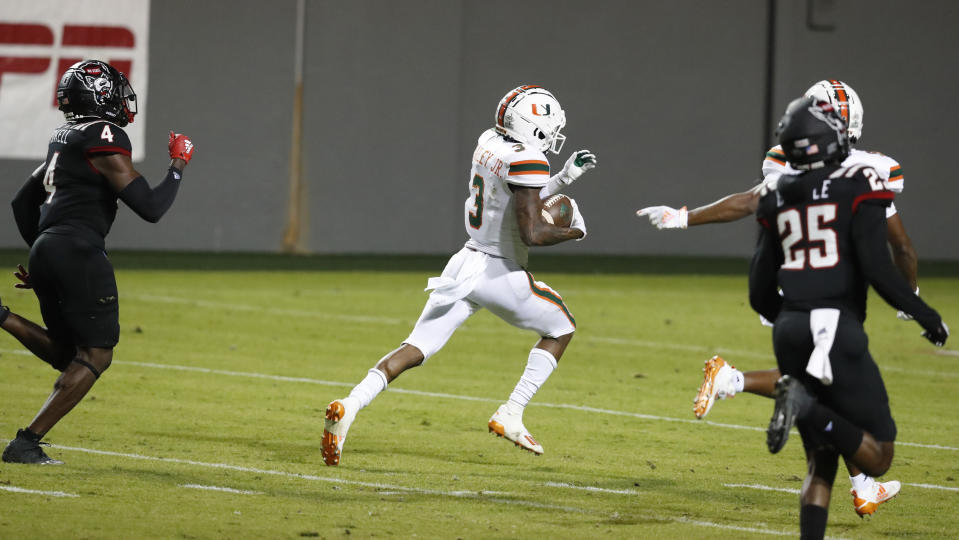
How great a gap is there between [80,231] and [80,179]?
0.87 ft

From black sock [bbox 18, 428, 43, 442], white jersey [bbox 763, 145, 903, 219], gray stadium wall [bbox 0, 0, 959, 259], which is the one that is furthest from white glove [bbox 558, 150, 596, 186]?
gray stadium wall [bbox 0, 0, 959, 259]

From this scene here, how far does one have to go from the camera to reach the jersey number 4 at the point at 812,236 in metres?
5.28

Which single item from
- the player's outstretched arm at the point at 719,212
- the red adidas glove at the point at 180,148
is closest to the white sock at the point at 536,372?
the player's outstretched arm at the point at 719,212

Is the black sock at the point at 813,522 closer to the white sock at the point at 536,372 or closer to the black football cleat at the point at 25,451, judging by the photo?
the white sock at the point at 536,372

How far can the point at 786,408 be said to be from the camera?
5129mm

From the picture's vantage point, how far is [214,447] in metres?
7.88

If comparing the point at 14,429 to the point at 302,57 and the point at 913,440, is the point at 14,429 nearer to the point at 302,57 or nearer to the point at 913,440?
the point at 913,440

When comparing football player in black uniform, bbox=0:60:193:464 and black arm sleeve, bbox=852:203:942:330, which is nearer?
black arm sleeve, bbox=852:203:942:330

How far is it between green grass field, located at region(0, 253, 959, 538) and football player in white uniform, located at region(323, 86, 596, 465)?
548mm

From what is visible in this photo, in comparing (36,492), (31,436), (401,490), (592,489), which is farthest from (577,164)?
(36,492)

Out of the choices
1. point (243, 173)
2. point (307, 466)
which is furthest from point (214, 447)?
point (243, 173)

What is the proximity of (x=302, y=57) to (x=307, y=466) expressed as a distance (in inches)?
644

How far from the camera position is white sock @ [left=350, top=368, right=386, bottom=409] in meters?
7.20

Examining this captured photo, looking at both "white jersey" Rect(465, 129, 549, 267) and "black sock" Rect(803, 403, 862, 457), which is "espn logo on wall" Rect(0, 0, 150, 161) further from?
"black sock" Rect(803, 403, 862, 457)
